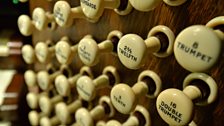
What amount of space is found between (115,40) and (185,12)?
125mm

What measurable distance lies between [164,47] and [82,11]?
5.9 inches

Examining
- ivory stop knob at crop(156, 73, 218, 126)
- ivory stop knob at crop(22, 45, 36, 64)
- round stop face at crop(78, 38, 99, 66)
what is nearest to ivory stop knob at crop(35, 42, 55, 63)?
ivory stop knob at crop(22, 45, 36, 64)

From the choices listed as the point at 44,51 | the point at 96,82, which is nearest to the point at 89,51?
Answer: the point at 96,82

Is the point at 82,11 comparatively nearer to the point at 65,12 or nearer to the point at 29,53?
the point at 65,12

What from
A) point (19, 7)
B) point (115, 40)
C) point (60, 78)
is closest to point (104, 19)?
point (115, 40)

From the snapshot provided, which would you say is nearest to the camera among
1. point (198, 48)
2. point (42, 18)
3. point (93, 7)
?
point (198, 48)

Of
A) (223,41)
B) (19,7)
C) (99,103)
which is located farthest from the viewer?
(19,7)

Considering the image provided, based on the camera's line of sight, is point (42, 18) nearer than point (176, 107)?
No

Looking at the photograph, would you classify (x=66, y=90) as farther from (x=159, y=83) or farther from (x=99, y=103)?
(x=159, y=83)

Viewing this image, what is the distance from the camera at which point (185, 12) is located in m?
0.31

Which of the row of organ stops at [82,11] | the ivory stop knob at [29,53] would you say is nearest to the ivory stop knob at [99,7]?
the row of organ stops at [82,11]

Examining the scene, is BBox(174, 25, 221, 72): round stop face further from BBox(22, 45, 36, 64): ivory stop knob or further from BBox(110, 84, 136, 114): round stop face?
BBox(22, 45, 36, 64): ivory stop knob

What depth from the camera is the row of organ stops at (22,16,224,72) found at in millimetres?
248

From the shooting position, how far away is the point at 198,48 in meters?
0.25
